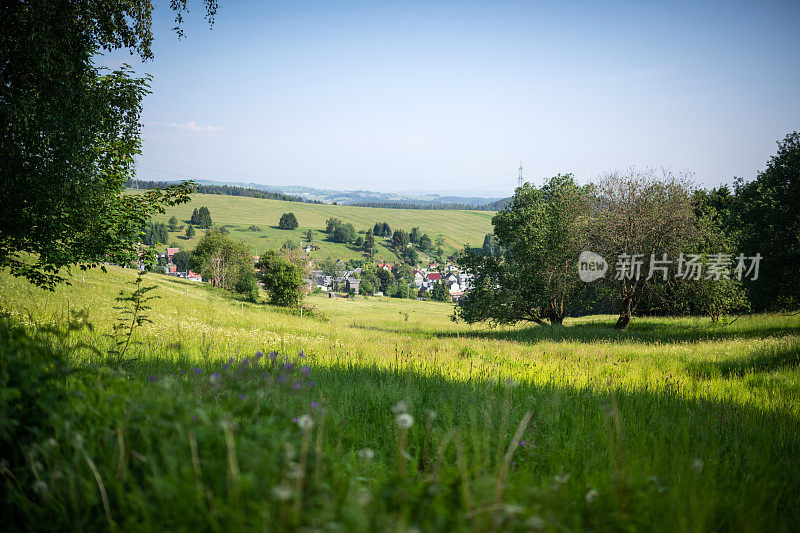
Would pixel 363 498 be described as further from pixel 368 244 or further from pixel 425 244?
pixel 425 244

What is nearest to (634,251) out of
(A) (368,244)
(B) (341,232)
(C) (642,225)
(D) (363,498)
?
(C) (642,225)

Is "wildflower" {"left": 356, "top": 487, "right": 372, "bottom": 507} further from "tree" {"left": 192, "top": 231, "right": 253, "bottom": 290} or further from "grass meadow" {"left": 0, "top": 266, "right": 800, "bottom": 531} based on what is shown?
"tree" {"left": 192, "top": 231, "right": 253, "bottom": 290}

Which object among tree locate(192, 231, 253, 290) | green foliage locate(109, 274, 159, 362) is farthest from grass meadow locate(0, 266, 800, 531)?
tree locate(192, 231, 253, 290)

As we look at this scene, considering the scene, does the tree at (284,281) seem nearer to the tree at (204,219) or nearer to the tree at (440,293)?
the tree at (440,293)

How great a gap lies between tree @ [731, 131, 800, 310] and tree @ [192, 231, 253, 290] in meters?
65.9

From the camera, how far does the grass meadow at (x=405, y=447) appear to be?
6.19ft

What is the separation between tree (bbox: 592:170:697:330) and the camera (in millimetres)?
20516

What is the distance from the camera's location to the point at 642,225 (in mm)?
20531

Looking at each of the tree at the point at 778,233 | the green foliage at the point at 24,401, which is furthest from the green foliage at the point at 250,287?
the green foliage at the point at 24,401

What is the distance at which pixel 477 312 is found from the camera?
2548cm

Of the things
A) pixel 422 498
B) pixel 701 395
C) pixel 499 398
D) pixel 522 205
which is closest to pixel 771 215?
pixel 522 205

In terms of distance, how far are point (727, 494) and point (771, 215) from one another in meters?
26.4

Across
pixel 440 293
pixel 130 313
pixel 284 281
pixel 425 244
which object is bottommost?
pixel 440 293

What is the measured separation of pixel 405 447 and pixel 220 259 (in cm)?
7760
